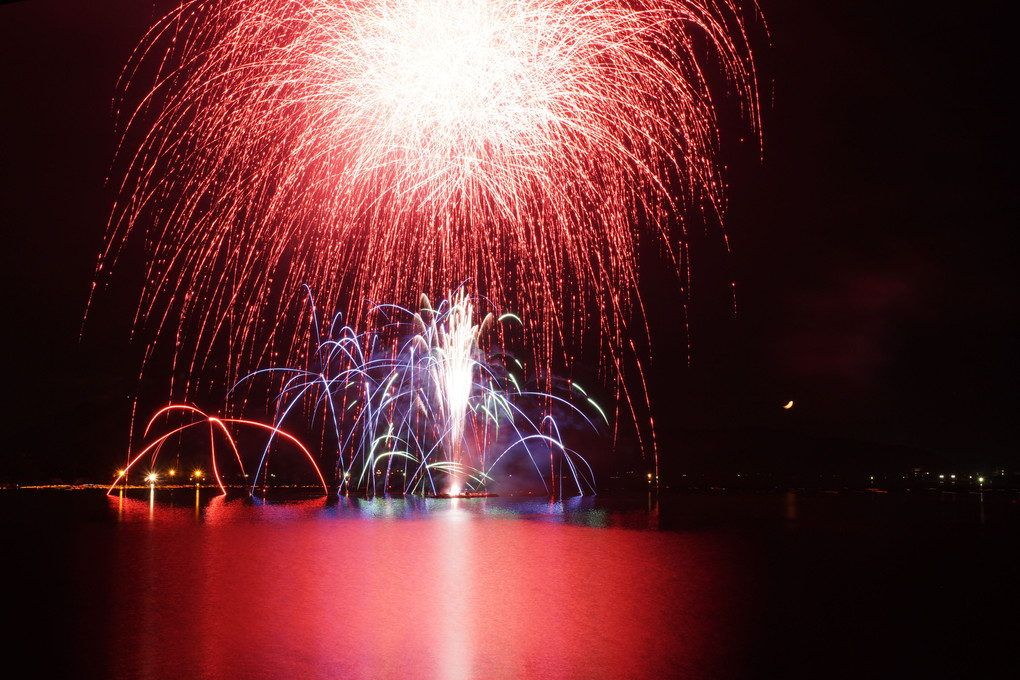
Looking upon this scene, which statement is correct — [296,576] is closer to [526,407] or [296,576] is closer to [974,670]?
[974,670]

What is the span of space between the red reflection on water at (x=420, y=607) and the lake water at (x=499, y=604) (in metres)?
0.04

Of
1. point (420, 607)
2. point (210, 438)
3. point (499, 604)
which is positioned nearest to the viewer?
point (420, 607)

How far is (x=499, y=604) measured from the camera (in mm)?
12023

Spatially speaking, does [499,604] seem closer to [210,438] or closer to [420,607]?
[420,607]

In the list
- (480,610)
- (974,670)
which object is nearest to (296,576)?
(480,610)

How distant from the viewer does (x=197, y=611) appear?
36.6 ft

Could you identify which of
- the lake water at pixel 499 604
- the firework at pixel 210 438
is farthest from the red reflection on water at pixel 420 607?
the firework at pixel 210 438

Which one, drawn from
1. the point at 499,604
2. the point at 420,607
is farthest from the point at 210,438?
the point at 499,604

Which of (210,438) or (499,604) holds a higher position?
(210,438)

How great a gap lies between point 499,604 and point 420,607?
3.59 feet

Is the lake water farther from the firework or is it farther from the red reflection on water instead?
the firework

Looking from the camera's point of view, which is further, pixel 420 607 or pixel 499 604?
pixel 499 604

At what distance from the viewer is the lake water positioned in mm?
8648

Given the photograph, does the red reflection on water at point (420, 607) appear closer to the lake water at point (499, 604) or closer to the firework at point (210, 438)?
the lake water at point (499, 604)
